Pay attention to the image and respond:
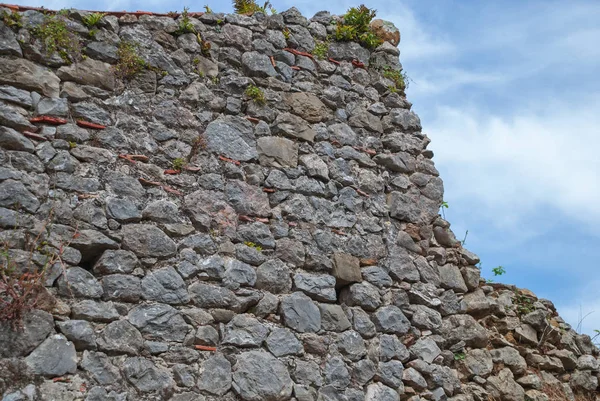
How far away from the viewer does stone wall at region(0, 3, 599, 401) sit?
4.53m

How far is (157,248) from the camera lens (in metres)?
4.91

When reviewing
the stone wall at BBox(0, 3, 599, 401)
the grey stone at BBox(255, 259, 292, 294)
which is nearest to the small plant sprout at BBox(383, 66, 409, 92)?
the stone wall at BBox(0, 3, 599, 401)

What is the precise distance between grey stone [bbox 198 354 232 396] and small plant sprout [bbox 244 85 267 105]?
216 cm

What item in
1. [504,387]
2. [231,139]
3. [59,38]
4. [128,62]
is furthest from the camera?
[504,387]

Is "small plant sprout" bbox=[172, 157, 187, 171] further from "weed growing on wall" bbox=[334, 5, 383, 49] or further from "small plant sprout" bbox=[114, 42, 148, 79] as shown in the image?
"weed growing on wall" bbox=[334, 5, 383, 49]

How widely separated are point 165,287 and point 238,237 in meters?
0.72

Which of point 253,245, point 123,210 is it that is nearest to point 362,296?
point 253,245

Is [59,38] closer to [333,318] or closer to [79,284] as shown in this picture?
[79,284]

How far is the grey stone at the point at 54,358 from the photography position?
4.21 m

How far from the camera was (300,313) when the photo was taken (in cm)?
529

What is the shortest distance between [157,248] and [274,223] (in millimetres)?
993

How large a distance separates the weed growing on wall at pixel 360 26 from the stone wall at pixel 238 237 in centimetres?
13

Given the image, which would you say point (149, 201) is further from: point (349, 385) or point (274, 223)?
point (349, 385)

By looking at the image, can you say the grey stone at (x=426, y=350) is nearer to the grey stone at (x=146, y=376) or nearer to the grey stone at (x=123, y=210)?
the grey stone at (x=146, y=376)
